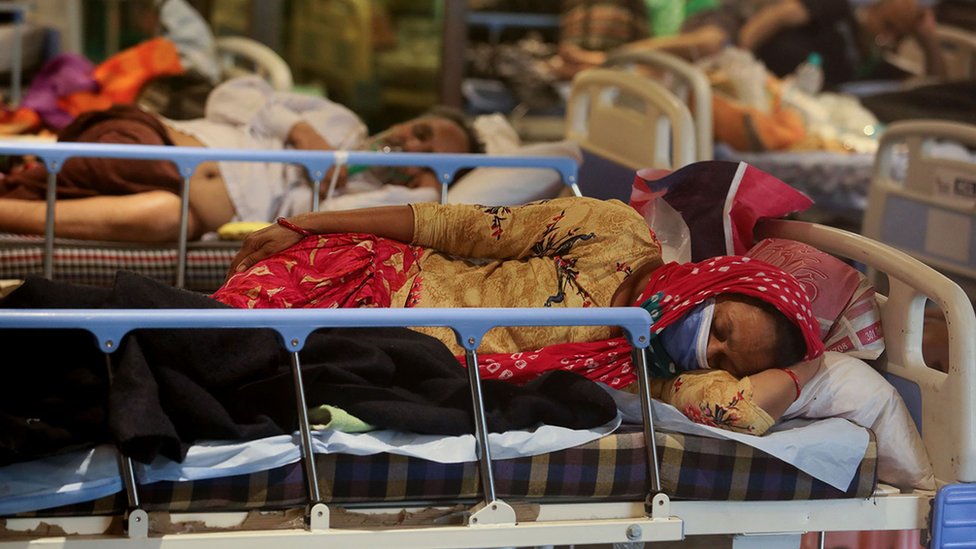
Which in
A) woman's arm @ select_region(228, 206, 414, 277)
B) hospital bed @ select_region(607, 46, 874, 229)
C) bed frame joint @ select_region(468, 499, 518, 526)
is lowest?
hospital bed @ select_region(607, 46, 874, 229)

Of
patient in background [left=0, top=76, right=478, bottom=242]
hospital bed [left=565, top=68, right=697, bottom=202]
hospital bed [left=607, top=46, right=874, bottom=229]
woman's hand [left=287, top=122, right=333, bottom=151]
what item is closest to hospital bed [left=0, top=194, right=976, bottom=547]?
→ hospital bed [left=565, top=68, right=697, bottom=202]

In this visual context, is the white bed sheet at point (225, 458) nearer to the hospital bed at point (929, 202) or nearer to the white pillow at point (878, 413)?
the white pillow at point (878, 413)

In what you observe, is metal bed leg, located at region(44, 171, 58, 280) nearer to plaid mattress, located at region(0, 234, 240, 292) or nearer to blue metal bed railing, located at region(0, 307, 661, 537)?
plaid mattress, located at region(0, 234, 240, 292)

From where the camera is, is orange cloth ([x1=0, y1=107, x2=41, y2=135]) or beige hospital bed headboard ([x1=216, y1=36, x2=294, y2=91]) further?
beige hospital bed headboard ([x1=216, y1=36, x2=294, y2=91])

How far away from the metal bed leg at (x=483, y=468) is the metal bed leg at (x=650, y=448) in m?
0.26

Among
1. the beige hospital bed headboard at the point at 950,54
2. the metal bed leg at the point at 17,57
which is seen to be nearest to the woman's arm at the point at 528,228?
the metal bed leg at the point at 17,57

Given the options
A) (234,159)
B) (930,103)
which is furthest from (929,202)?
(234,159)

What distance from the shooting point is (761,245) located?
8.97 ft

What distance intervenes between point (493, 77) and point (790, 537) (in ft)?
14.2

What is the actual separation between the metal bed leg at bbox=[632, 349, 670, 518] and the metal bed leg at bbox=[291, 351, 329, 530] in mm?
585

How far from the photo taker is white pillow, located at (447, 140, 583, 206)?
11.6 ft

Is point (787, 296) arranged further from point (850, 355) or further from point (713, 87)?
point (713, 87)

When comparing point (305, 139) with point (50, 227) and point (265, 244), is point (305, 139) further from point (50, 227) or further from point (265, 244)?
point (265, 244)

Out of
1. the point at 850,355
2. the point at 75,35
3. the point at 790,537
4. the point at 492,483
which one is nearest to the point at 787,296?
the point at 850,355
